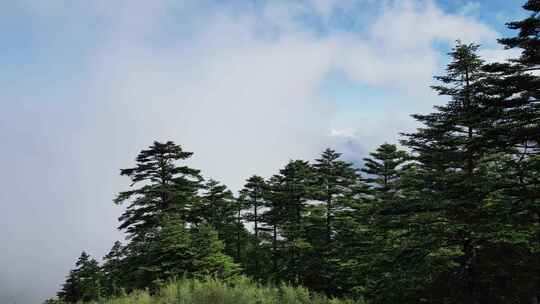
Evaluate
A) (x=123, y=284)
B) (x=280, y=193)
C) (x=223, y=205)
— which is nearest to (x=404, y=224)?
(x=280, y=193)

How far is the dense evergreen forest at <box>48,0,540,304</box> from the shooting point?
14.7m

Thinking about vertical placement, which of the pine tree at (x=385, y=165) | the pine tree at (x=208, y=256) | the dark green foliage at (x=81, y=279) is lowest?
the dark green foliage at (x=81, y=279)

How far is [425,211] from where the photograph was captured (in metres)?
17.8

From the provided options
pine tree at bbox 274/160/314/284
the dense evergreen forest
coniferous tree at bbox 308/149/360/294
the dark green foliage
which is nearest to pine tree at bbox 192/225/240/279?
the dense evergreen forest

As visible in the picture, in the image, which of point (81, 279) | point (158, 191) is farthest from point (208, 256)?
point (81, 279)

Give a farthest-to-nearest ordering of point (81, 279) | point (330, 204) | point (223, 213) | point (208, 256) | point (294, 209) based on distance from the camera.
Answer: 1. point (81, 279)
2. point (223, 213)
3. point (294, 209)
4. point (330, 204)
5. point (208, 256)

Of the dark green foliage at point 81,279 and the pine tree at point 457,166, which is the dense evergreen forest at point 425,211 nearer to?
the pine tree at point 457,166

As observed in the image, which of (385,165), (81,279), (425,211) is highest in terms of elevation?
(385,165)

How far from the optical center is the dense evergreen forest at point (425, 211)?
14.7 meters

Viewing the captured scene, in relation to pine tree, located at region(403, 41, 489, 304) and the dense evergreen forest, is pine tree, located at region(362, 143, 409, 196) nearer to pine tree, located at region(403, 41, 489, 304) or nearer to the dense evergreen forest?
the dense evergreen forest

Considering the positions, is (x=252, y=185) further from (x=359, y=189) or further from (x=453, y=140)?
(x=453, y=140)

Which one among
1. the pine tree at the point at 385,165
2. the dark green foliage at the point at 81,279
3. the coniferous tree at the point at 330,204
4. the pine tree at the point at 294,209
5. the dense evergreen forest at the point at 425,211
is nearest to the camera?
the dense evergreen forest at the point at 425,211

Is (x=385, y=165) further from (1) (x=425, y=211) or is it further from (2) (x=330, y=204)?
(1) (x=425, y=211)

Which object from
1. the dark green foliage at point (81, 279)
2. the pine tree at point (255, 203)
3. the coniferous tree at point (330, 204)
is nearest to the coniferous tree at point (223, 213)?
the pine tree at point (255, 203)
